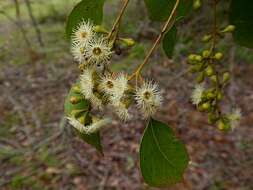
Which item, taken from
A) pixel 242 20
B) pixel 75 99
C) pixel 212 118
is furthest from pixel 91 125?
pixel 242 20

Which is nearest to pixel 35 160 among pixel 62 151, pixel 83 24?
pixel 62 151

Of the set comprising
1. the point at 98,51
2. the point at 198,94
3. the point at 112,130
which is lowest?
the point at 112,130

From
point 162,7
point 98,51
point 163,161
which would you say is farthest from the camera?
point 162,7

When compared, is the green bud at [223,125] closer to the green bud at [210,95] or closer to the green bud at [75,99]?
the green bud at [210,95]

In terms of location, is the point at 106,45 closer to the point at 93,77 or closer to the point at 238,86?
the point at 93,77

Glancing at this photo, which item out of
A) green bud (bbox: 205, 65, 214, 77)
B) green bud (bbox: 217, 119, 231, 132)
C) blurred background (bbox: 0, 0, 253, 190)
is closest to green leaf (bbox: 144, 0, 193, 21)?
green bud (bbox: 205, 65, 214, 77)

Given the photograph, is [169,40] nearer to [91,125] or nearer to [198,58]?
[198,58]

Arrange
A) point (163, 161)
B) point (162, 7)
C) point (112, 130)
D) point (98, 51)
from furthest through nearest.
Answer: point (112, 130) < point (162, 7) < point (163, 161) < point (98, 51)
